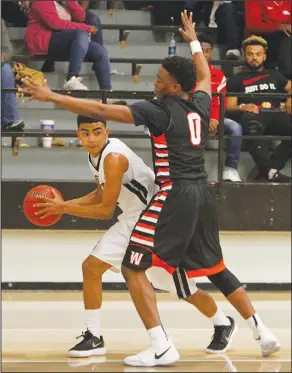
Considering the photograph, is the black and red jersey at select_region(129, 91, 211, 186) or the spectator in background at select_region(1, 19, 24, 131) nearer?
the black and red jersey at select_region(129, 91, 211, 186)

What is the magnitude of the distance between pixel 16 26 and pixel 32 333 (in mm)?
3118

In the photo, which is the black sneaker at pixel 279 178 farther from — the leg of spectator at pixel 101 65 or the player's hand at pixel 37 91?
the player's hand at pixel 37 91

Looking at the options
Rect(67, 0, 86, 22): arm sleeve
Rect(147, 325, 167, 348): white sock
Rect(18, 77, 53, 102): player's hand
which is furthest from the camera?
Rect(67, 0, 86, 22): arm sleeve

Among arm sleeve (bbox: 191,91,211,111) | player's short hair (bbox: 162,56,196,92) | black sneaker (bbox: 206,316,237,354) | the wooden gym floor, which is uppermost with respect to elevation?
player's short hair (bbox: 162,56,196,92)

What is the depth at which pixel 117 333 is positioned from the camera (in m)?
5.57

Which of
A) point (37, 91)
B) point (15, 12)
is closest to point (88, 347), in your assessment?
point (37, 91)

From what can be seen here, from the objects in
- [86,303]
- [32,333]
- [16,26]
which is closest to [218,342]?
[86,303]

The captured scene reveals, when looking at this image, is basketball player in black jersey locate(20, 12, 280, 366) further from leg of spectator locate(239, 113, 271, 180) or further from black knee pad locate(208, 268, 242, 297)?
leg of spectator locate(239, 113, 271, 180)

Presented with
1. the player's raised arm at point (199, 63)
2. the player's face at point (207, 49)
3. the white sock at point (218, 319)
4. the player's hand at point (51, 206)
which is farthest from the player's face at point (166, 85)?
the player's face at point (207, 49)

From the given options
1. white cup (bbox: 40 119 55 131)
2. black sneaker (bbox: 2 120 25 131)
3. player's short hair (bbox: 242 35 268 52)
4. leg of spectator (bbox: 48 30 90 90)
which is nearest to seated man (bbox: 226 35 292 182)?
player's short hair (bbox: 242 35 268 52)

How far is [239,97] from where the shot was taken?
268 inches

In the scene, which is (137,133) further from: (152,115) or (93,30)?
(152,115)

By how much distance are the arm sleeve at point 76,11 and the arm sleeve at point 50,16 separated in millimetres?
185

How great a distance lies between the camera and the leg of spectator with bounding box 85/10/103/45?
24.7ft
